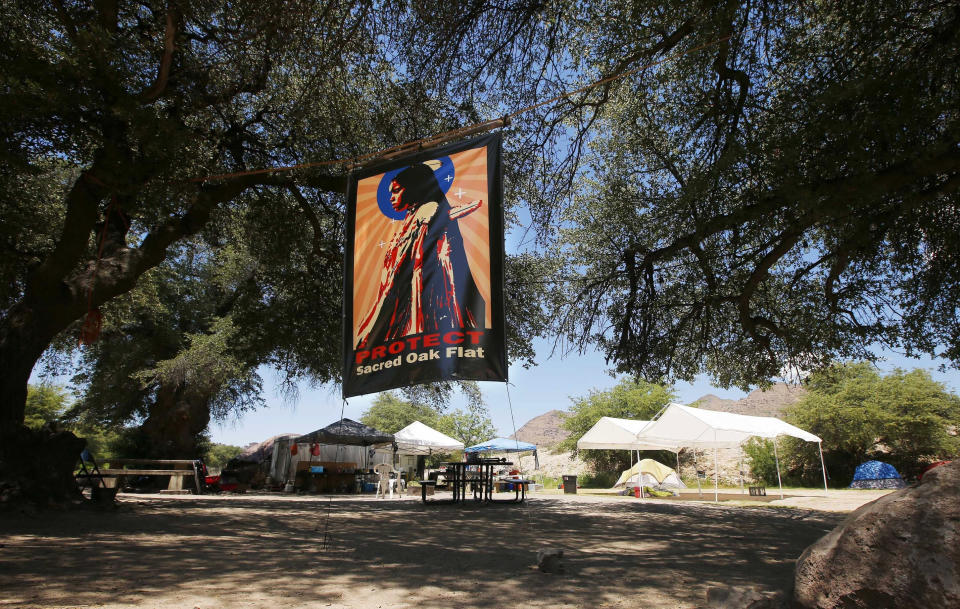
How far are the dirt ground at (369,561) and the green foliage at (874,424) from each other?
20.4 meters

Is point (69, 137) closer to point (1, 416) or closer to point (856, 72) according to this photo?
point (1, 416)

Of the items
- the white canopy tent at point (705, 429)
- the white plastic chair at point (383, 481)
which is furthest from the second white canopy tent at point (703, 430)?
the white plastic chair at point (383, 481)

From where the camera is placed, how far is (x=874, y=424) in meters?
23.7

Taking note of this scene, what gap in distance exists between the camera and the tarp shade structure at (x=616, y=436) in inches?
736

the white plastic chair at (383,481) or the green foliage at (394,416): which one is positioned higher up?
the green foliage at (394,416)

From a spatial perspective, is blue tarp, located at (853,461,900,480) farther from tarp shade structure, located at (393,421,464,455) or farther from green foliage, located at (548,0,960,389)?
tarp shade structure, located at (393,421,464,455)

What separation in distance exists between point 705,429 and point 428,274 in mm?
13223

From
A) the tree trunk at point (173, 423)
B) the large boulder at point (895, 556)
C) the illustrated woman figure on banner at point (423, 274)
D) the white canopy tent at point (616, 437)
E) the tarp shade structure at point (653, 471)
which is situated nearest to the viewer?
the large boulder at point (895, 556)

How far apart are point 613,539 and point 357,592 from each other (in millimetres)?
3685

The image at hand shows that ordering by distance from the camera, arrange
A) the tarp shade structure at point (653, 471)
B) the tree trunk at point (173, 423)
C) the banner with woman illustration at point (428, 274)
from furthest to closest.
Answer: the tarp shade structure at point (653, 471)
the tree trunk at point (173, 423)
the banner with woman illustration at point (428, 274)

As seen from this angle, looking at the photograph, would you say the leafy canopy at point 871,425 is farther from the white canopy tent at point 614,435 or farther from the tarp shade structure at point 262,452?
the tarp shade structure at point 262,452

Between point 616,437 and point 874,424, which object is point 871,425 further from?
point 616,437

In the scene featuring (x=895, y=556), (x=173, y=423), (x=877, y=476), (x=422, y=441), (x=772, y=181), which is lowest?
(x=877, y=476)

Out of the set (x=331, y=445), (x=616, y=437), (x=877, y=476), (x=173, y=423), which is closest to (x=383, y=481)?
(x=331, y=445)
